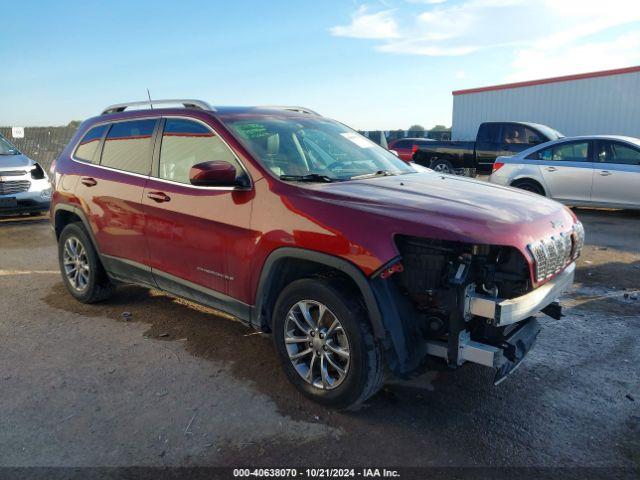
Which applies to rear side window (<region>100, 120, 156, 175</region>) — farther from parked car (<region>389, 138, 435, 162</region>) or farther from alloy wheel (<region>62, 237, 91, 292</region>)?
parked car (<region>389, 138, 435, 162</region>)

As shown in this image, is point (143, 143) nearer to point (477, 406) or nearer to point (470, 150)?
point (477, 406)

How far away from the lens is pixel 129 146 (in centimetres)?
472

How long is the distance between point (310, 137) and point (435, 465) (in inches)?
102

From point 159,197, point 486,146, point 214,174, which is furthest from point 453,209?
point 486,146

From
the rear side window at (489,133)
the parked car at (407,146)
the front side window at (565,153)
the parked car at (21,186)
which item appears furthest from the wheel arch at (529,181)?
the parked car at (21,186)

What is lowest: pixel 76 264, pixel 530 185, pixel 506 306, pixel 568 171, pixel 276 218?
pixel 76 264

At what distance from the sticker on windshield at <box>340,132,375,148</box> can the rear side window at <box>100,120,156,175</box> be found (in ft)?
5.49

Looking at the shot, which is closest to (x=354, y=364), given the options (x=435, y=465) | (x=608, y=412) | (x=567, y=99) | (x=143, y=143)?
(x=435, y=465)

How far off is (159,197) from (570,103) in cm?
2186

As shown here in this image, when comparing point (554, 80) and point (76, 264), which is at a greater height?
point (554, 80)

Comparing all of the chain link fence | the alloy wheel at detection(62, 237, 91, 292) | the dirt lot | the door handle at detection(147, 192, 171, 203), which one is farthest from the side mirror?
the chain link fence

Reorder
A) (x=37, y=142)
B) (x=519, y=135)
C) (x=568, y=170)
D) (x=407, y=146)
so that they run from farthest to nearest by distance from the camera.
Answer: (x=37, y=142), (x=407, y=146), (x=519, y=135), (x=568, y=170)

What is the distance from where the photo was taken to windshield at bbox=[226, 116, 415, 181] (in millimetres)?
3748

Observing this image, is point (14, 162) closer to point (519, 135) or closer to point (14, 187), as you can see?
point (14, 187)
